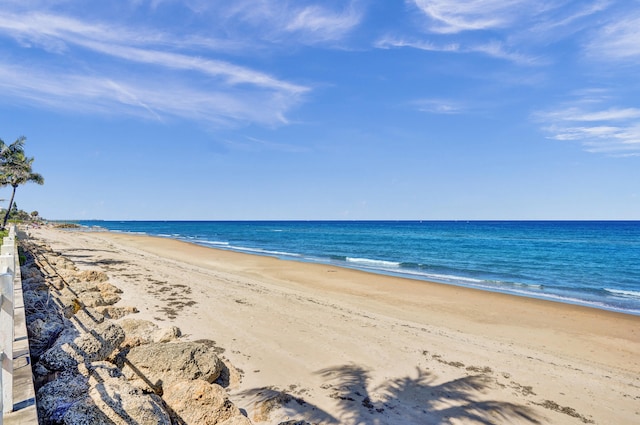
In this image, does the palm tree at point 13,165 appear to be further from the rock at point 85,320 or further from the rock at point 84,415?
the rock at point 84,415

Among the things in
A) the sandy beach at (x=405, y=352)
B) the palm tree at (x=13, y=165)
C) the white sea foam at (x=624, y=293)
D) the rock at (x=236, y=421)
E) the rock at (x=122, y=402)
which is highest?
the palm tree at (x=13, y=165)

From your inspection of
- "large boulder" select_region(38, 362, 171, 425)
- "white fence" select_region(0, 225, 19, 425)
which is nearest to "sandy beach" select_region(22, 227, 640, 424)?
"large boulder" select_region(38, 362, 171, 425)

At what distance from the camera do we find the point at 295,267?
25203 mm

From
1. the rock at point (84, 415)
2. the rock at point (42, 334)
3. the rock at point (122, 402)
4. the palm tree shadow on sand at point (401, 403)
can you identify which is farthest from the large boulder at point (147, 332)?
the rock at point (84, 415)

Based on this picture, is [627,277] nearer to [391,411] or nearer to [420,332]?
[420,332]

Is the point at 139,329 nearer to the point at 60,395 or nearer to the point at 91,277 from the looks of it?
the point at 60,395

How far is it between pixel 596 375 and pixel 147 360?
9887 mm

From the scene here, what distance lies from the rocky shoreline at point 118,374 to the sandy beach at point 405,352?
96 cm

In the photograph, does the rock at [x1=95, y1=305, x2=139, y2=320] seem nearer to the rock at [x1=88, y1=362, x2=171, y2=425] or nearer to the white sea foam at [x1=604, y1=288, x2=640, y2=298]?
the rock at [x1=88, y1=362, x2=171, y2=425]

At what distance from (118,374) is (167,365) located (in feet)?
3.40

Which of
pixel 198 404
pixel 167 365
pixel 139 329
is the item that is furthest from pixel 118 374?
pixel 139 329

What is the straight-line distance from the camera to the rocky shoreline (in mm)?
3871

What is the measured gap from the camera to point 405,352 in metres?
8.74

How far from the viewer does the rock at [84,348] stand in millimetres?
4641
